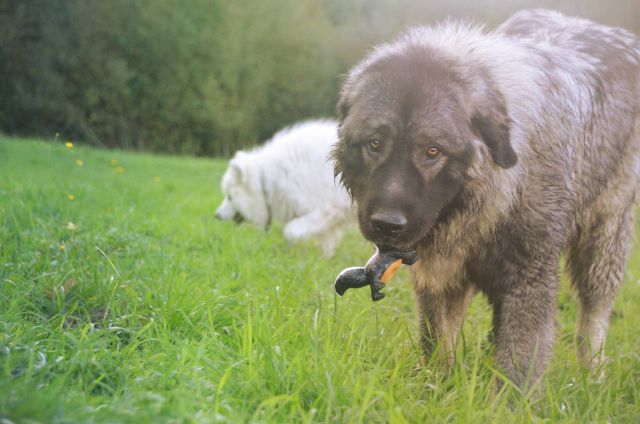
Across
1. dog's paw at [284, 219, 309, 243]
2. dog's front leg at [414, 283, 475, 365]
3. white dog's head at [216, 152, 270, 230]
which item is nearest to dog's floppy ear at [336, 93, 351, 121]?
dog's front leg at [414, 283, 475, 365]

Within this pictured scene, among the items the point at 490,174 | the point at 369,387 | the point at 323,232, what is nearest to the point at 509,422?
the point at 369,387

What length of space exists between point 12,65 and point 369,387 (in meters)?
16.0

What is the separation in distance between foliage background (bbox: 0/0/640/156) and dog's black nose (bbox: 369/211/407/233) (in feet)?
41.7

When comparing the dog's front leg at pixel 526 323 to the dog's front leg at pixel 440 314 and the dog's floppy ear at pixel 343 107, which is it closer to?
the dog's front leg at pixel 440 314

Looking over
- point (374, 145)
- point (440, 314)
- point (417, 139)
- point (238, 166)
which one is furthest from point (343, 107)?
point (238, 166)

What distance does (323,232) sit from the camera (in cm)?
667

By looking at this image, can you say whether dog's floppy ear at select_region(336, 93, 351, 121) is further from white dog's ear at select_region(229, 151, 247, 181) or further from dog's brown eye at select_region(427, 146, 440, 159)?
white dog's ear at select_region(229, 151, 247, 181)

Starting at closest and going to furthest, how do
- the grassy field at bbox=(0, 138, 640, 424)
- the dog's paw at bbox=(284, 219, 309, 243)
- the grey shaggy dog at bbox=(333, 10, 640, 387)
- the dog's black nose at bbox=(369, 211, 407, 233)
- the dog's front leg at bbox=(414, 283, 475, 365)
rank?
1. the grassy field at bbox=(0, 138, 640, 424)
2. the dog's black nose at bbox=(369, 211, 407, 233)
3. the grey shaggy dog at bbox=(333, 10, 640, 387)
4. the dog's front leg at bbox=(414, 283, 475, 365)
5. the dog's paw at bbox=(284, 219, 309, 243)

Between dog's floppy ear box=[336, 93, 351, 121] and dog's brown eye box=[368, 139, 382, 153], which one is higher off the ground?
dog's floppy ear box=[336, 93, 351, 121]

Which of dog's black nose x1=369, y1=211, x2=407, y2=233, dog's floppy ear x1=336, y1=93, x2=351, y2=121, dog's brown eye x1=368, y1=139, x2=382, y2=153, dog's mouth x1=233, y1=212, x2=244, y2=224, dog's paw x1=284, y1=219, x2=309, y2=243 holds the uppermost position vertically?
dog's floppy ear x1=336, y1=93, x2=351, y2=121

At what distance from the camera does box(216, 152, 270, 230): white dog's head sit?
24.0ft

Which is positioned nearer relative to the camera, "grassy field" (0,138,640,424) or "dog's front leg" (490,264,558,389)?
"grassy field" (0,138,640,424)

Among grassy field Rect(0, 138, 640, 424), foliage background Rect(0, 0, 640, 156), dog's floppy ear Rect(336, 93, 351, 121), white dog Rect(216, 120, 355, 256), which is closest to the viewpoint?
grassy field Rect(0, 138, 640, 424)

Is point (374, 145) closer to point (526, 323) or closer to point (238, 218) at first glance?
point (526, 323)
